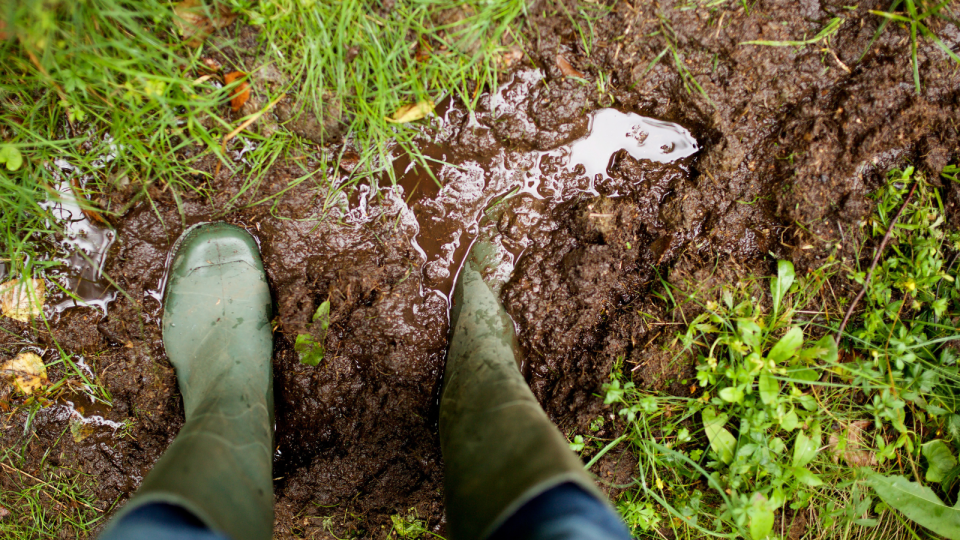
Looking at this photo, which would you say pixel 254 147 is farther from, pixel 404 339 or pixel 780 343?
pixel 780 343

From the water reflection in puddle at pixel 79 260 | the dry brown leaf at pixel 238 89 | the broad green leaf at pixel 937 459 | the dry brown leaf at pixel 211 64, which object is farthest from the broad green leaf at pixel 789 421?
the water reflection in puddle at pixel 79 260

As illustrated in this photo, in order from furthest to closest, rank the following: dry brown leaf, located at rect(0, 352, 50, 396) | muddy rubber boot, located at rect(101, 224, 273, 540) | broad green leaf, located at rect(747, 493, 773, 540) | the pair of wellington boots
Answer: dry brown leaf, located at rect(0, 352, 50, 396)
broad green leaf, located at rect(747, 493, 773, 540)
muddy rubber boot, located at rect(101, 224, 273, 540)
the pair of wellington boots

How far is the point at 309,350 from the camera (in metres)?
1.90

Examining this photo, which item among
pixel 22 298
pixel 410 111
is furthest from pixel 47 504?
pixel 410 111

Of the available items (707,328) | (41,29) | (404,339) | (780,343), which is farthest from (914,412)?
(41,29)

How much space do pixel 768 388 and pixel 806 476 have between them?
0.35 meters

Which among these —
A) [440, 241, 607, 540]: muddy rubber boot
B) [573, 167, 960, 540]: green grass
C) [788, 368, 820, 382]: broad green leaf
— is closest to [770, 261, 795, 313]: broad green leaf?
[573, 167, 960, 540]: green grass

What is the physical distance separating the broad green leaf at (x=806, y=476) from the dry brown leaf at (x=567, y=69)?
5.44 ft

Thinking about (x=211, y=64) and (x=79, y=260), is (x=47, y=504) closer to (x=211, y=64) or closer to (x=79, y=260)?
(x=79, y=260)

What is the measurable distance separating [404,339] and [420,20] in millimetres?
1159

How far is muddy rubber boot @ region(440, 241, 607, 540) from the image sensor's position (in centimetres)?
105

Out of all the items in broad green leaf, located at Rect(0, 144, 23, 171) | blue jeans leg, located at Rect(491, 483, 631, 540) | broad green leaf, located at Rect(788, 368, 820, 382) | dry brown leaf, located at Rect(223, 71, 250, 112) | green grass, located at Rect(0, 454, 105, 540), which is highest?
dry brown leaf, located at Rect(223, 71, 250, 112)

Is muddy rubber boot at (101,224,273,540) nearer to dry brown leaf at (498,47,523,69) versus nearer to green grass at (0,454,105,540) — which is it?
green grass at (0,454,105,540)

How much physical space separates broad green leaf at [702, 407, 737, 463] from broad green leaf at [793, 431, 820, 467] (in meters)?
0.21
